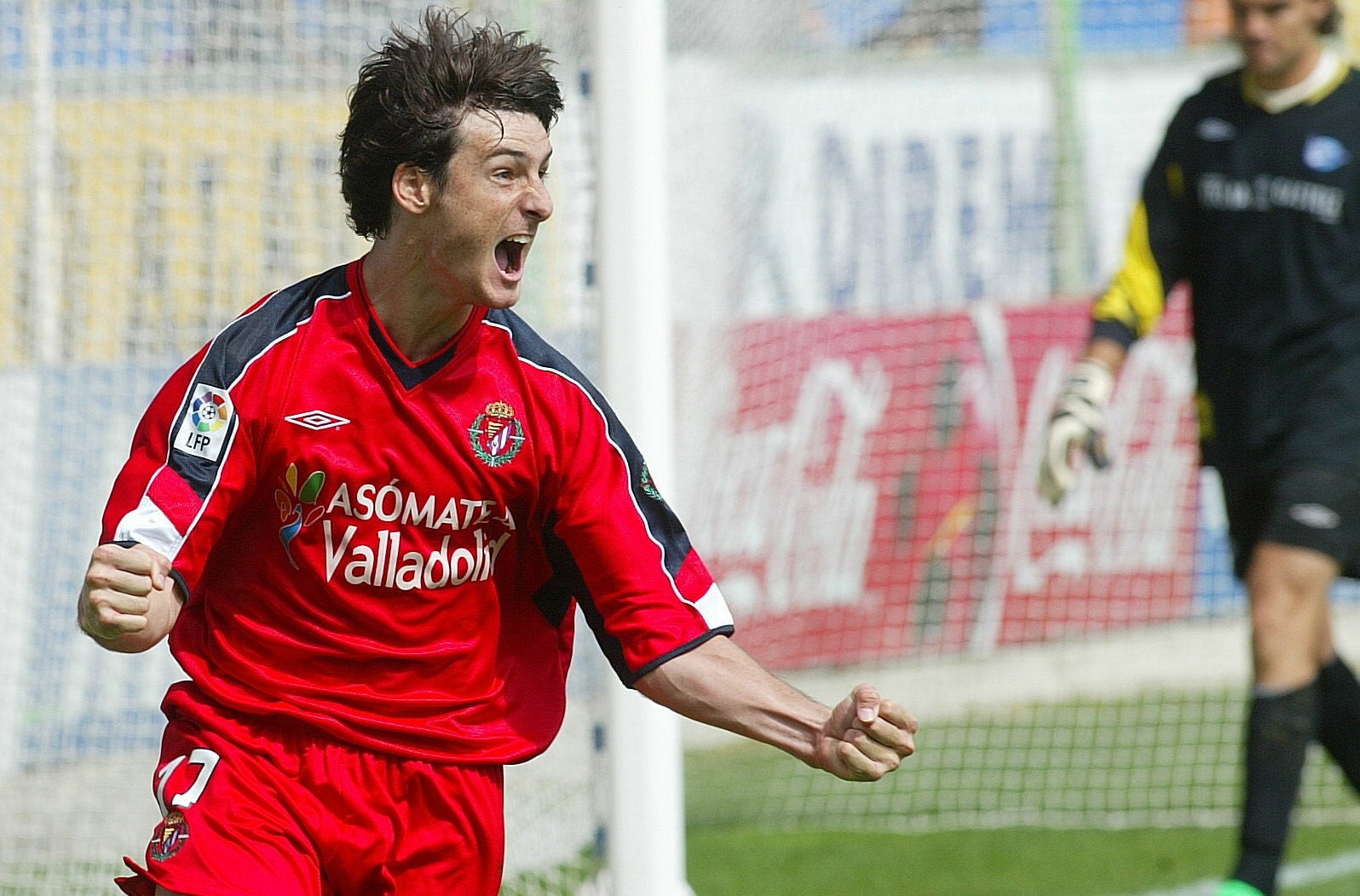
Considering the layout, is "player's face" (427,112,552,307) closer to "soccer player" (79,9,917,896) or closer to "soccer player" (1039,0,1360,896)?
"soccer player" (79,9,917,896)

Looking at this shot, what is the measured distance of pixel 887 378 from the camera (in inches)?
332

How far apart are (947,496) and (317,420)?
601 cm

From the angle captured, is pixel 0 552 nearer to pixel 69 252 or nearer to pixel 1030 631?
pixel 69 252

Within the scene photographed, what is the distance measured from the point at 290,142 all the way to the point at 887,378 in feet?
12.0

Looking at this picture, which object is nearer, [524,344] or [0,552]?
[524,344]

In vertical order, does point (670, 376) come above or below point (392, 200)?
below

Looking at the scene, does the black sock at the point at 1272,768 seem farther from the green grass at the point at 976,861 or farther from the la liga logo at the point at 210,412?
the la liga logo at the point at 210,412

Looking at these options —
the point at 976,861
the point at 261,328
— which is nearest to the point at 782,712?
the point at 261,328

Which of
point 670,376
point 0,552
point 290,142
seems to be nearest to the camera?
point 670,376

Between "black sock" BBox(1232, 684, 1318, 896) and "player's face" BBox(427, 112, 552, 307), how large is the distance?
2346mm

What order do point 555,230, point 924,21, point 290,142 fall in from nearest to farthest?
point 555,230
point 290,142
point 924,21

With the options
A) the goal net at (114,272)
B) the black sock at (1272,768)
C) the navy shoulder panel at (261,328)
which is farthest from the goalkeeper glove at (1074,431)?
the navy shoulder panel at (261,328)

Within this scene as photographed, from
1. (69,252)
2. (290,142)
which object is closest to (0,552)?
(69,252)

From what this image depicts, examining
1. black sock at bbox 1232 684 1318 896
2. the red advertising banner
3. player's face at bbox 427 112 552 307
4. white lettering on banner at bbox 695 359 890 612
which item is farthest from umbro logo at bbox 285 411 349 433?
the red advertising banner
